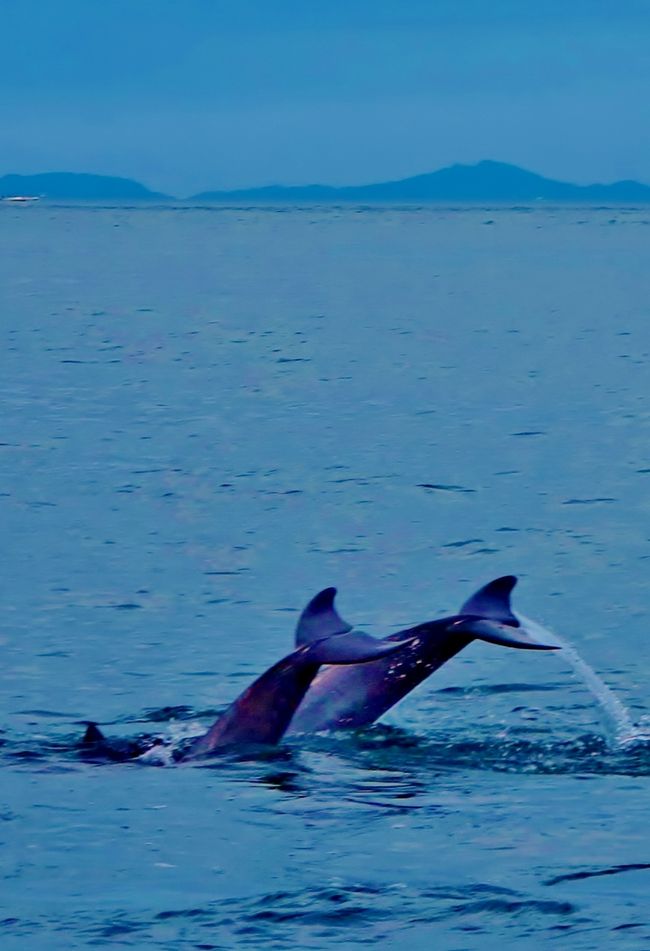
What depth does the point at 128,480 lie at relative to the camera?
29547mm

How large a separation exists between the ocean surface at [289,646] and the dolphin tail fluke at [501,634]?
1032mm

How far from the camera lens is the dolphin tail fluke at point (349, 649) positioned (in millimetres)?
12523

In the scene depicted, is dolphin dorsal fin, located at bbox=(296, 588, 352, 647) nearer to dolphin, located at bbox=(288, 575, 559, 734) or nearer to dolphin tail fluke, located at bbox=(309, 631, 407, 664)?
dolphin tail fluke, located at bbox=(309, 631, 407, 664)

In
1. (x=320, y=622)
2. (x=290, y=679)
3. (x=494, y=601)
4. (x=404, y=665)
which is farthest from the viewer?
(x=320, y=622)

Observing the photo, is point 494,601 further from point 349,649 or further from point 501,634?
point 349,649

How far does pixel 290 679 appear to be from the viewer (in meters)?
12.9

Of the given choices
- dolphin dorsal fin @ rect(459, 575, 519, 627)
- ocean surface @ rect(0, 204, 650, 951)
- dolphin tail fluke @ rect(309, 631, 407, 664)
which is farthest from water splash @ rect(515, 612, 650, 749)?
dolphin tail fluke @ rect(309, 631, 407, 664)

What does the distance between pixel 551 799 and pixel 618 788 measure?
539 millimetres

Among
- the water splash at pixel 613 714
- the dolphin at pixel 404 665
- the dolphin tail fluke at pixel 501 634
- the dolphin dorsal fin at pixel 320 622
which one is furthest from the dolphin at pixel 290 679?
the water splash at pixel 613 714

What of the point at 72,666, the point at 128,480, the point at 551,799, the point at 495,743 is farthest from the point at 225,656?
the point at 128,480

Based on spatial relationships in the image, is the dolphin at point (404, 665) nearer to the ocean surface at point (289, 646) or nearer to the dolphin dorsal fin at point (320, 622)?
the ocean surface at point (289, 646)

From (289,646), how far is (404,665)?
14.9 feet

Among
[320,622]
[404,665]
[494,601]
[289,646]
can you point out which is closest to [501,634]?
[494,601]

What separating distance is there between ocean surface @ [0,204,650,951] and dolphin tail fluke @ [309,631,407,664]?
0.88 meters
